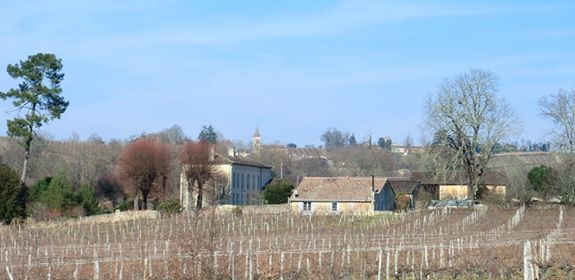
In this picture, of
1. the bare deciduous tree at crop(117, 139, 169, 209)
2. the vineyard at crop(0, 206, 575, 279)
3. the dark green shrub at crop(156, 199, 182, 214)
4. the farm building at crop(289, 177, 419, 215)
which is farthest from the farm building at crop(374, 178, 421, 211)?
the dark green shrub at crop(156, 199, 182, 214)

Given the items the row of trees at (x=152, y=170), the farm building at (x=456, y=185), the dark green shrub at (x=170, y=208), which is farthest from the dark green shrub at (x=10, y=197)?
the farm building at (x=456, y=185)

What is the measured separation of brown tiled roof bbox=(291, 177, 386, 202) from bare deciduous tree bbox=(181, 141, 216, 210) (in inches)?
338

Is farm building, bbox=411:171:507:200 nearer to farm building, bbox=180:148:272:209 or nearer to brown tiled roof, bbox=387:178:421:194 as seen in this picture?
brown tiled roof, bbox=387:178:421:194

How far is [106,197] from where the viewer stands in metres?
90.1

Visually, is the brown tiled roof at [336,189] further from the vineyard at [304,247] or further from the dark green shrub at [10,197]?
the dark green shrub at [10,197]

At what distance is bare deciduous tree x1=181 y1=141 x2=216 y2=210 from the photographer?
259 ft

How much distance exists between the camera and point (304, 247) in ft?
121

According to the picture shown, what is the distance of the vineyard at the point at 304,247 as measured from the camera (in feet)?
71.2

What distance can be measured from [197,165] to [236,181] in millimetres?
11365

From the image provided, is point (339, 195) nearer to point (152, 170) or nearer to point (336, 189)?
point (336, 189)

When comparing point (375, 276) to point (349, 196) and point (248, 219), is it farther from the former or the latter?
point (349, 196)

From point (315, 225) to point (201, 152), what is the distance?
103 ft

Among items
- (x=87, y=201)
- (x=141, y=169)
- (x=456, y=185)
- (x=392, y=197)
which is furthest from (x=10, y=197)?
(x=456, y=185)

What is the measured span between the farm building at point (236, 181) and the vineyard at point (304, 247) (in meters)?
23.7
